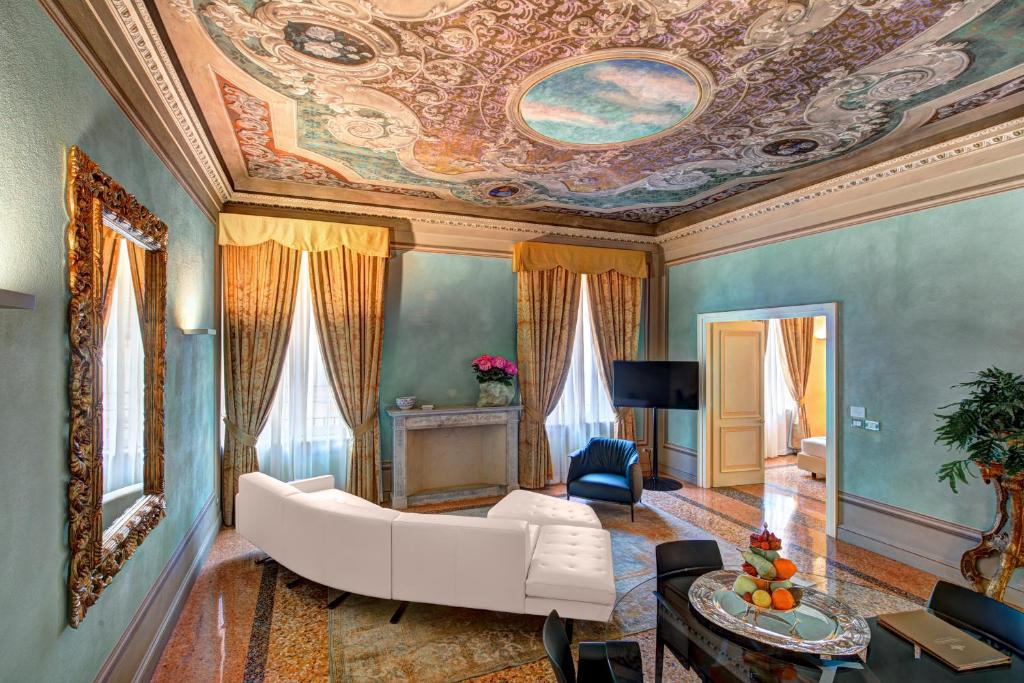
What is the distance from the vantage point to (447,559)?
117 inches

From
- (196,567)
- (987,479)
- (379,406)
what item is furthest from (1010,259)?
(196,567)

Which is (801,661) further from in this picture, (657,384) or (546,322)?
(546,322)

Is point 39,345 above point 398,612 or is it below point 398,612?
above

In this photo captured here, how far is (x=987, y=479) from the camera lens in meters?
3.13

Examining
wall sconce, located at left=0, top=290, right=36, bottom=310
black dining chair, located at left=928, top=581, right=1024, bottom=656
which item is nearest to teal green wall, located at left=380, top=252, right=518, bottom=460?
wall sconce, located at left=0, top=290, right=36, bottom=310

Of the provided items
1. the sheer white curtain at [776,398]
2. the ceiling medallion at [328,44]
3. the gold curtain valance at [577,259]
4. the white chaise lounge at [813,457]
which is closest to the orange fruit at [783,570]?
the ceiling medallion at [328,44]

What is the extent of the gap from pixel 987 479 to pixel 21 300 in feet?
15.6

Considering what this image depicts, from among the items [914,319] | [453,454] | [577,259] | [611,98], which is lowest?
[453,454]

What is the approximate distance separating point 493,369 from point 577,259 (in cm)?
182

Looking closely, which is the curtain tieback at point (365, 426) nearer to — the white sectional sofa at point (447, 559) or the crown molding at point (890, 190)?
the white sectional sofa at point (447, 559)

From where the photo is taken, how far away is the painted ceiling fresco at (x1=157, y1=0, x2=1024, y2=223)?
244cm

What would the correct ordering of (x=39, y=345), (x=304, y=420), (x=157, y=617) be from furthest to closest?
(x=304, y=420) → (x=157, y=617) → (x=39, y=345)

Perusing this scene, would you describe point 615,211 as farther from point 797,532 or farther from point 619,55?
point 797,532

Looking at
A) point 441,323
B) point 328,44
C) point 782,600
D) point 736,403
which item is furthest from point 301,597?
point 736,403
